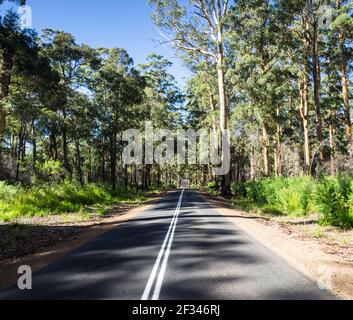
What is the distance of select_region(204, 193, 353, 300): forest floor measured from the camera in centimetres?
713

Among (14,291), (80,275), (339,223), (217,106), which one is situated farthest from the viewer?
(217,106)

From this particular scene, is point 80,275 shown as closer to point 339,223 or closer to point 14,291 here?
point 14,291

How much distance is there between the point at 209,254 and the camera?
30.9ft

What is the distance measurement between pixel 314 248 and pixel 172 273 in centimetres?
490

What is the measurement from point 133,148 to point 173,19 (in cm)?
2364

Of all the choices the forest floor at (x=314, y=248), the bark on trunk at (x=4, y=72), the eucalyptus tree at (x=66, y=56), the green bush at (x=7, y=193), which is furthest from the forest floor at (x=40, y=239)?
the eucalyptus tree at (x=66, y=56)

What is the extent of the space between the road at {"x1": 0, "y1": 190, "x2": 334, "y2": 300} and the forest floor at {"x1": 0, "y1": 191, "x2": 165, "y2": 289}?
2.14 feet

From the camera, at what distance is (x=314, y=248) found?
10.4m

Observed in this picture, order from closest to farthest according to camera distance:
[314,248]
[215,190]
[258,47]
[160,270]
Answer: [160,270], [314,248], [258,47], [215,190]

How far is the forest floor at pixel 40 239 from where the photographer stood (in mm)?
9289

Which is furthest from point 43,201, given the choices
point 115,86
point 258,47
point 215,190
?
point 215,190

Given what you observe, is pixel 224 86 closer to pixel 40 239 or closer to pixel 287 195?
pixel 287 195

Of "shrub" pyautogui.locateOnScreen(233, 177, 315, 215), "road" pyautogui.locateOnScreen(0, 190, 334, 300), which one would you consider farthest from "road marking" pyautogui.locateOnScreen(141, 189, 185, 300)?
"shrub" pyautogui.locateOnScreen(233, 177, 315, 215)
